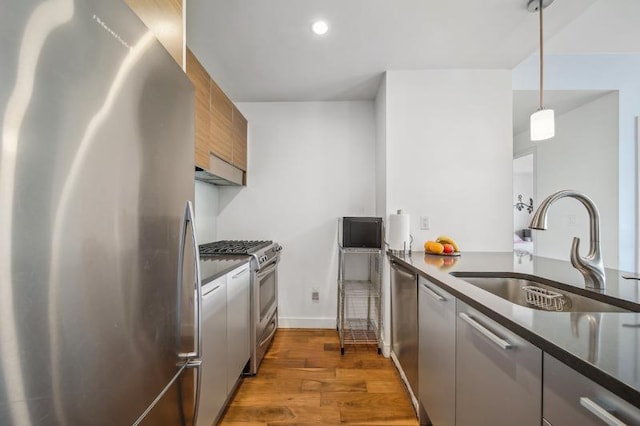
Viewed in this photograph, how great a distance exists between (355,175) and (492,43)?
1.53 metres

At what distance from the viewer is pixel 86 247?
1.69 ft

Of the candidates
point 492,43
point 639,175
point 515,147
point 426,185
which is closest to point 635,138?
point 639,175

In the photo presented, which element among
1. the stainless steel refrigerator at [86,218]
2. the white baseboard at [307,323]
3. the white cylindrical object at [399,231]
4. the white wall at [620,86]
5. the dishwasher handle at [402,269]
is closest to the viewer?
the stainless steel refrigerator at [86,218]

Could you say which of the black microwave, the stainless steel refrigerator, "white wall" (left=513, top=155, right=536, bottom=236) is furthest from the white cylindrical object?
"white wall" (left=513, top=155, right=536, bottom=236)

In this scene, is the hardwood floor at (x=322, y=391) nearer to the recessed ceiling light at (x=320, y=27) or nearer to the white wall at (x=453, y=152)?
the white wall at (x=453, y=152)

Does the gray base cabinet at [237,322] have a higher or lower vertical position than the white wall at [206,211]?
lower

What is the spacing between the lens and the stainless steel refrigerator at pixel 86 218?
0.40 m

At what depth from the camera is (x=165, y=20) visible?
3.22 ft

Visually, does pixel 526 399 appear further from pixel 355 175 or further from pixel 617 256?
pixel 617 256

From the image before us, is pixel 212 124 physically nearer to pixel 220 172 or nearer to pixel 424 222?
pixel 220 172

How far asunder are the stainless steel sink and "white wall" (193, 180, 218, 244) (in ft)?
7.23

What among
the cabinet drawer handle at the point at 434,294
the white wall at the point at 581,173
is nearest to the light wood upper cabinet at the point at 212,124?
the cabinet drawer handle at the point at 434,294

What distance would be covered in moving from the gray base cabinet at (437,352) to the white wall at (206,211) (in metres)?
2.00

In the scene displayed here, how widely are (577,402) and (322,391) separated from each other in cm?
160
